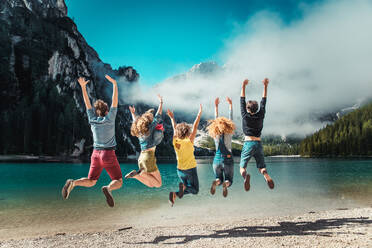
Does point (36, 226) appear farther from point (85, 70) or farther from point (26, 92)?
point (85, 70)

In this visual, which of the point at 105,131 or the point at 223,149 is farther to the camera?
the point at 223,149

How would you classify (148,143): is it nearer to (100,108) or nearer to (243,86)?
(100,108)

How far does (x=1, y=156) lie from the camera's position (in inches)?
3548

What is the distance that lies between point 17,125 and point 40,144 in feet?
36.6

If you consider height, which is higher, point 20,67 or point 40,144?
point 20,67

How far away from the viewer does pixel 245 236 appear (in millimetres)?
10461

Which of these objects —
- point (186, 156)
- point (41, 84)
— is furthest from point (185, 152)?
point (41, 84)

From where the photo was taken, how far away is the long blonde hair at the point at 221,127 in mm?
6477

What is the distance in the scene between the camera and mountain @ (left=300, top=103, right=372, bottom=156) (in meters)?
122

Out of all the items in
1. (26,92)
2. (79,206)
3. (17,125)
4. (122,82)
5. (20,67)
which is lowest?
(79,206)

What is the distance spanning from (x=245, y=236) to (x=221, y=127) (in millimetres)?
6078

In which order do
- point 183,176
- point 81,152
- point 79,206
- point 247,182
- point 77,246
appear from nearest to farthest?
point 247,182, point 183,176, point 77,246, point 79,206, point 81,152

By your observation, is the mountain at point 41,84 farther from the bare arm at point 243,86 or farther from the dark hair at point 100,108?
the bare arm at point 243,86

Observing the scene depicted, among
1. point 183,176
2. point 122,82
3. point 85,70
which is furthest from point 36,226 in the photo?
point 122,82
